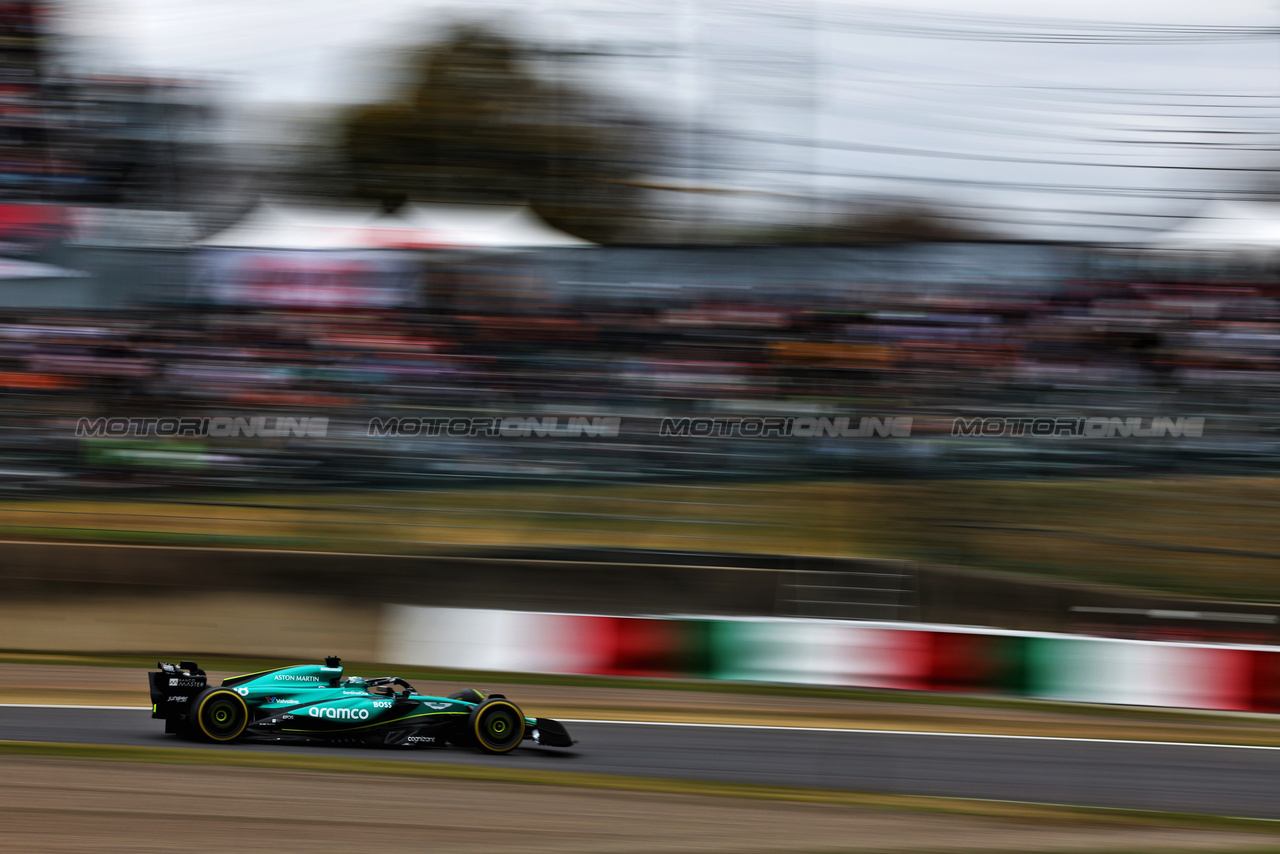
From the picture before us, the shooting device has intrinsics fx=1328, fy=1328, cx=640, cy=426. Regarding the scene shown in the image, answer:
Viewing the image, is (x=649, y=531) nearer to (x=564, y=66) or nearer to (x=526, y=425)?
(x=526, y=425)

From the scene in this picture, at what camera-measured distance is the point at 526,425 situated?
384 inches

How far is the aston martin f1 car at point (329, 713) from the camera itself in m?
5.80

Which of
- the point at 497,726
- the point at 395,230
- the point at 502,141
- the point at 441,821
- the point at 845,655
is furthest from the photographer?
the point at 502,141

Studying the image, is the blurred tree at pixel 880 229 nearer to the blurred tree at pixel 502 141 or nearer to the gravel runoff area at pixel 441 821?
the blurred tree at pixel 502 141

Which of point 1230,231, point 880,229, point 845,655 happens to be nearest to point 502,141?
point 880,229

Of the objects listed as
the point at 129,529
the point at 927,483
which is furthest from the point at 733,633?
the point at 129,529

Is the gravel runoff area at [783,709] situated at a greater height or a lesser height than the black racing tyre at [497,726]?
lesser

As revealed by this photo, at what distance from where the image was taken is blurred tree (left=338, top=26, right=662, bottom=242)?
13.7 metres

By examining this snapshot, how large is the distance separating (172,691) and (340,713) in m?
0.75

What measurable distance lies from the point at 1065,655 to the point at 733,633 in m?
2.04

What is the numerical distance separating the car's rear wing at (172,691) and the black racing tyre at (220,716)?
7 centimetres

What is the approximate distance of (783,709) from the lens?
7723mm

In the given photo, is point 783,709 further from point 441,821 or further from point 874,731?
point 441,821

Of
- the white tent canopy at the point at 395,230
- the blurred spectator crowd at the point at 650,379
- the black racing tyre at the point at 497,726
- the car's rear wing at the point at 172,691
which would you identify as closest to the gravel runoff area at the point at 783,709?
the black racing tyre at the point at 497,726
